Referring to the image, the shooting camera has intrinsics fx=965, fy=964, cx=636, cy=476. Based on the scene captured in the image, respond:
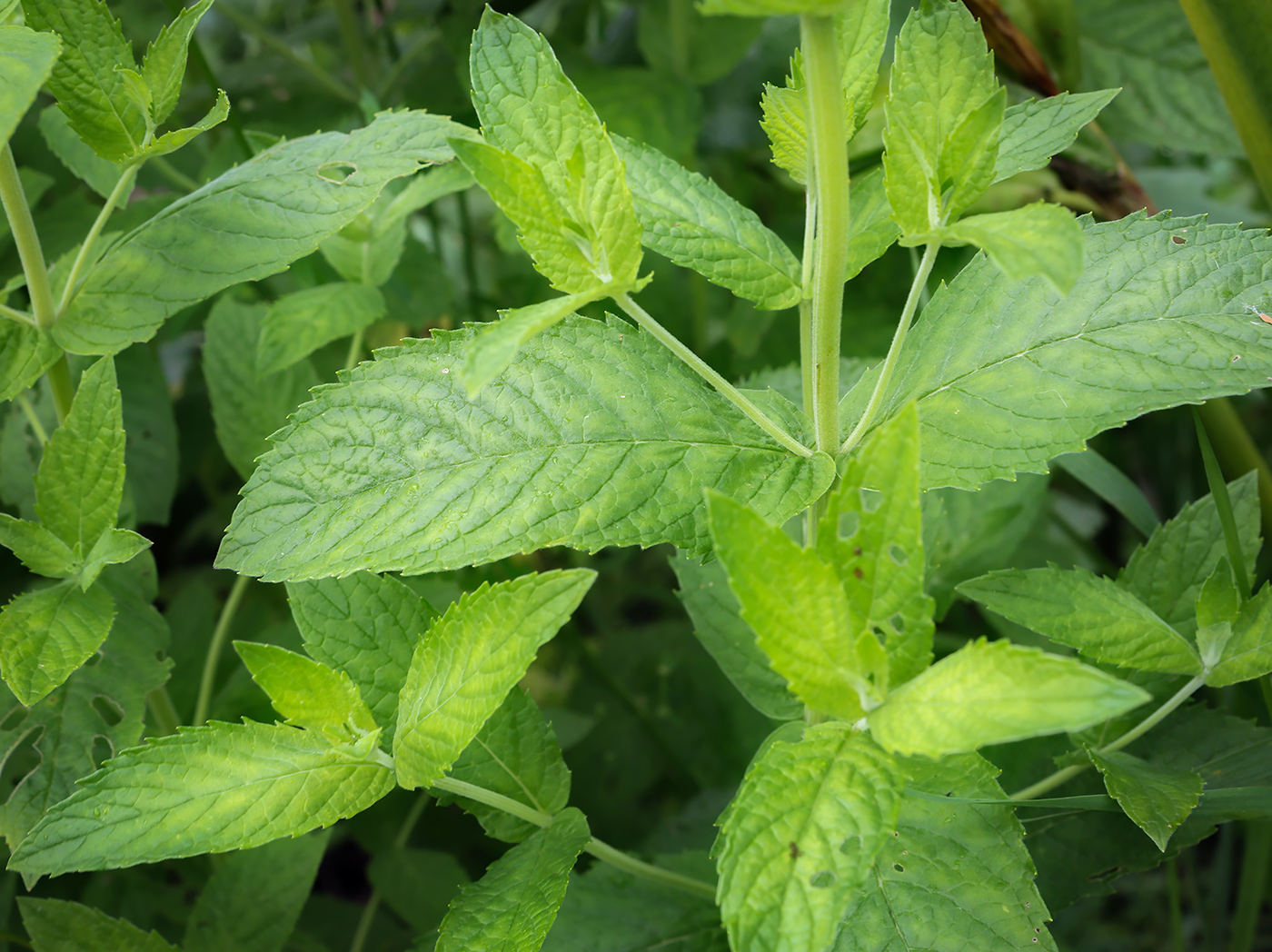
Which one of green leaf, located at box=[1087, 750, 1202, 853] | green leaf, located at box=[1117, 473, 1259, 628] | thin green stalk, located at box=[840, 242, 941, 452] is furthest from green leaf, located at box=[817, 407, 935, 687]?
green leaf, located at box=[1117, 473, 1259, 628]

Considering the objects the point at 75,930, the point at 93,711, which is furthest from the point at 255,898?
the point at 93,711

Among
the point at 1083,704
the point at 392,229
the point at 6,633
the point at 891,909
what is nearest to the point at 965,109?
the point at 1083,704

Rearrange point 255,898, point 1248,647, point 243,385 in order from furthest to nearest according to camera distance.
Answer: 1. point 243,385
2. point 255,898
3. point 1248,647

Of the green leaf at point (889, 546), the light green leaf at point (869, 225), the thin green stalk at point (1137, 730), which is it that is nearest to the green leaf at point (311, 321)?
the light green leaf at point (869, 225)

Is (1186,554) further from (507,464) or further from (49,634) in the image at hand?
(49,634)

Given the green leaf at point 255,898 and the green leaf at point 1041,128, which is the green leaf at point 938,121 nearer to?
the green leaf at point 1041,128

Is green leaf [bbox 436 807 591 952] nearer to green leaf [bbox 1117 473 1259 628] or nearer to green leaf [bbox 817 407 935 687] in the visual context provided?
green leaf [bbox 817 407 935 687]
